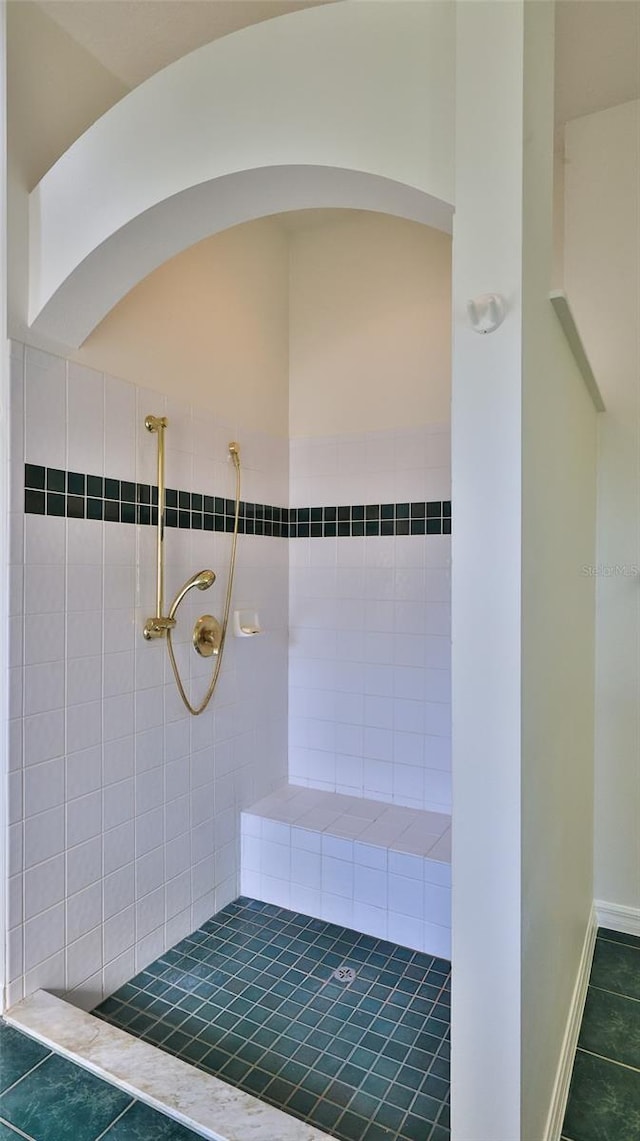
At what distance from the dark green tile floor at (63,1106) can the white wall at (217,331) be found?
184 centimetres

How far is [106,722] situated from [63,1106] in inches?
35.2

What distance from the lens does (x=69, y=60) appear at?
1.73 metres

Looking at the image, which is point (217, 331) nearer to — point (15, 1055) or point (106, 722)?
point (106, 722)

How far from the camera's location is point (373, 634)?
2643 millimetres

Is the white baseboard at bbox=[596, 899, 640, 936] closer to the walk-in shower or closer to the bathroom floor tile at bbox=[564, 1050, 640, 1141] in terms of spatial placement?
the bathroom floor tile at bbox=[564, 1050, 640, 1141]

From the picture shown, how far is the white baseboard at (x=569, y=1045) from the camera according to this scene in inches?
51.6

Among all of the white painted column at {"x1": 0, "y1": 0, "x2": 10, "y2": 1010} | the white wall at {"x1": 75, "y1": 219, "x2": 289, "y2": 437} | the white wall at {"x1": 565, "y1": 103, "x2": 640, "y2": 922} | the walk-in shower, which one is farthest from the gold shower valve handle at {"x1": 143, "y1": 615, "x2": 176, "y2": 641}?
the white wall at {"x1": 565, "y1": 103, "x2": 640, "y2": 922}

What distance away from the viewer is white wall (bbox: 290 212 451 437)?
2520 mm

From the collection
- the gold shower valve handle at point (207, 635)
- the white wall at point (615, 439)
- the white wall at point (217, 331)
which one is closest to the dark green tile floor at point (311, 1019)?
the white wall at point (615, 439)

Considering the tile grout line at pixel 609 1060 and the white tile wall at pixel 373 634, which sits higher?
the white tile wall at pixel 373 634

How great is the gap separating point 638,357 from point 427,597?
119cm

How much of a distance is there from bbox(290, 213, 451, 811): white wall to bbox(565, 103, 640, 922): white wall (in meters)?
0.56

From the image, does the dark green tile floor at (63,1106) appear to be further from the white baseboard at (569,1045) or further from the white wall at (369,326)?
the white wall at (369,326)

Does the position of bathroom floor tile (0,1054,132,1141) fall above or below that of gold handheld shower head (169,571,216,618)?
below
